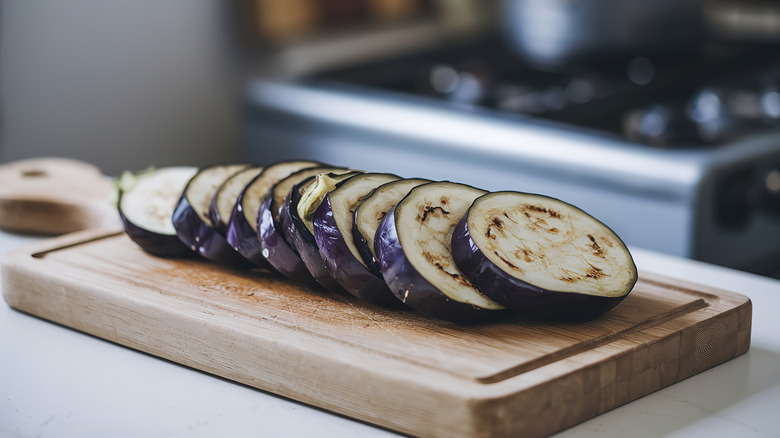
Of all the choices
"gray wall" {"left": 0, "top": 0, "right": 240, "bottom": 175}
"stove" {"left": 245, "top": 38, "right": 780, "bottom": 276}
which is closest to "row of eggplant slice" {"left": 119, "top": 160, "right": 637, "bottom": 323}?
"stove" {"left": 245, "top": 38, "right": 780, "bottom": 276}

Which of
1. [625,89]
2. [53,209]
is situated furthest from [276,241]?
[625,89]

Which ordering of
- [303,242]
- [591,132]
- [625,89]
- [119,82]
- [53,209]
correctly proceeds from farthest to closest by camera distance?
[119,82] < [625,89] < [591,132] < [53,209] < [303,242]

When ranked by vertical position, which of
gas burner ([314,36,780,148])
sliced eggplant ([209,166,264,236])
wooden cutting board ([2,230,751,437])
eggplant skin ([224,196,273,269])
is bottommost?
wooden cutting board ([2,230,751,437])

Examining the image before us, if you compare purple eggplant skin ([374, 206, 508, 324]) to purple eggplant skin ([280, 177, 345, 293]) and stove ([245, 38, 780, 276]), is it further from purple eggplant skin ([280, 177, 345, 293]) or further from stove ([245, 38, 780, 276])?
stove ([245, 38, 780, 276])

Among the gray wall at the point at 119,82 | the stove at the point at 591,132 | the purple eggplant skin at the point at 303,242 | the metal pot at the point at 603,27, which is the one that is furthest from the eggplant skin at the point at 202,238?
the metal pot at the point at 603,27

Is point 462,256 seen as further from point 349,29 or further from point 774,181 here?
point 349,29

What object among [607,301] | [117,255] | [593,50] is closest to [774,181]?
[593,50]

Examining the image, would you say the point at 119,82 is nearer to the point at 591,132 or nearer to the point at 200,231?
the point at 591,132
